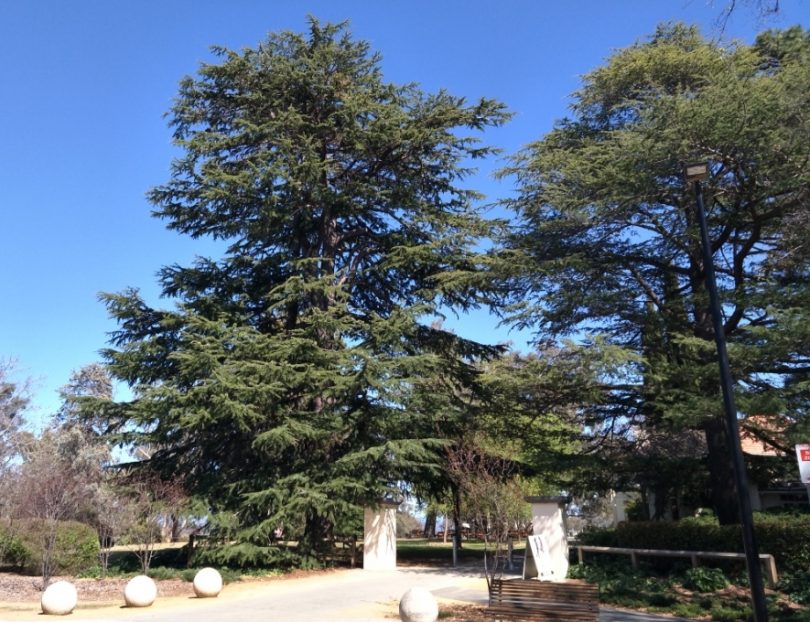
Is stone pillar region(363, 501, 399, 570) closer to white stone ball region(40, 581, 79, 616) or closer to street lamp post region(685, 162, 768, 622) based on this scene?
white stone ball region(40, 581, 79, 616)

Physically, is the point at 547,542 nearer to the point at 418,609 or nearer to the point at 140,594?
the point at 418,609

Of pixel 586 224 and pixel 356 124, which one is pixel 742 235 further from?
pixel 356 124

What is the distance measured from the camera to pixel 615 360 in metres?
14.7

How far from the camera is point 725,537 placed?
1416 centimetres

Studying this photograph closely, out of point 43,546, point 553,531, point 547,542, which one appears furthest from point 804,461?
point 43,546

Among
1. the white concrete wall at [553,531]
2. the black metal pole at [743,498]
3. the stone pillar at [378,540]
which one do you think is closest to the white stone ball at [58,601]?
the stone pillar at [378,540]

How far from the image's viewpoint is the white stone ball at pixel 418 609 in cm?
943

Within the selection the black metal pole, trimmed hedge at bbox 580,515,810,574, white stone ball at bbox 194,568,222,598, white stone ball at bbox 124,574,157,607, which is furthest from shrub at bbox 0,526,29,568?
the black metal pole

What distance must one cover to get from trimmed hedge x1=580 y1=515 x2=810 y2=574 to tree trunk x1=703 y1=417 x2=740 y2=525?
0.89 metres

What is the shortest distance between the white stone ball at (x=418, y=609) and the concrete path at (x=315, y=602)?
1.08 metres

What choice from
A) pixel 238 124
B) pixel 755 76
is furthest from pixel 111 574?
pixel 755 76

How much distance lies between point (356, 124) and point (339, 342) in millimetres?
7514

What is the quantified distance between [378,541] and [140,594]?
822 centimetres

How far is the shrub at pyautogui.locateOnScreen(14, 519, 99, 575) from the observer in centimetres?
1762
